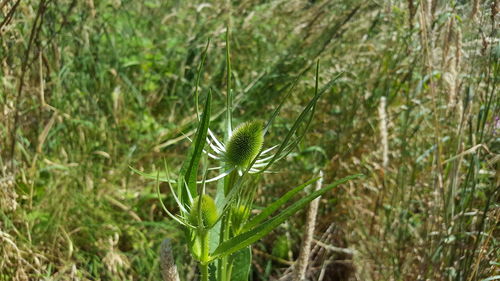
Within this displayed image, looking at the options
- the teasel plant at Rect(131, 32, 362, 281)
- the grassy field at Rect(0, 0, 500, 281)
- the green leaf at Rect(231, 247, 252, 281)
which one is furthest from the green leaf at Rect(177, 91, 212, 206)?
the grassy field at Rect(0, 0, 500, 281)

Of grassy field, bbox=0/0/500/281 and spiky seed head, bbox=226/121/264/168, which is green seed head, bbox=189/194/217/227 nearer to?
spiky seed head, bbox=226/121/264/168

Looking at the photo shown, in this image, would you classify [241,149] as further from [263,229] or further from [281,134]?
[281,134]

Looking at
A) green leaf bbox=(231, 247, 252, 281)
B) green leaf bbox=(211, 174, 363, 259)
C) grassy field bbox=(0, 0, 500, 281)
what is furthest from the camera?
grassy field bbox=(0, 0, 500, 281)

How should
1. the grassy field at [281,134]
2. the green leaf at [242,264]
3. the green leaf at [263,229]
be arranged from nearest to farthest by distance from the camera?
the green leaf at [263,229] < the green leaf at [242,264] < the grassy field at [281,134]

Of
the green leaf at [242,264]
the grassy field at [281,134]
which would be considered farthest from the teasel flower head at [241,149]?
the grassy field at [281,134]

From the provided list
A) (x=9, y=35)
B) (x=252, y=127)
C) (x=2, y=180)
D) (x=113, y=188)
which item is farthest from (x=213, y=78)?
(x=252, y=127)

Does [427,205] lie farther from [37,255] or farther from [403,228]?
[37,255]

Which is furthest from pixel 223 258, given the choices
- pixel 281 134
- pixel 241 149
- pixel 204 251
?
pixel 281 134

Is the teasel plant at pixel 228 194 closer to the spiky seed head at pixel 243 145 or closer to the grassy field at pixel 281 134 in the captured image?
the spiky seed head at pixel 243 145
